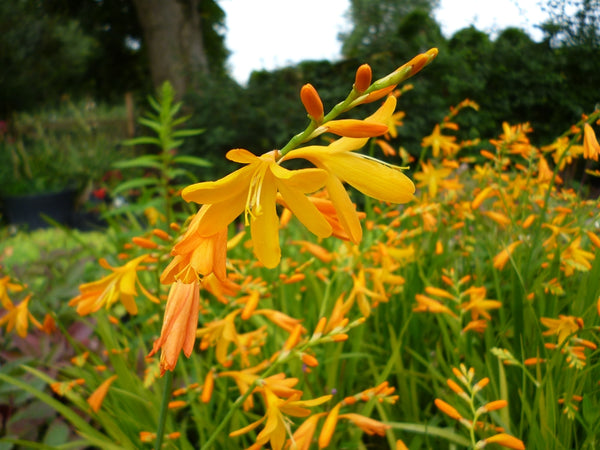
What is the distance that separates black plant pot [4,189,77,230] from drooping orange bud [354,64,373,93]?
7664 millimetres

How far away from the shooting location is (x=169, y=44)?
241 inches

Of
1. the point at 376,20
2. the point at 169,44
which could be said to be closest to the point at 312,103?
the point at 169,44

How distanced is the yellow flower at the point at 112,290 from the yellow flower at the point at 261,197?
0.34 meters

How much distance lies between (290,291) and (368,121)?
1.06m

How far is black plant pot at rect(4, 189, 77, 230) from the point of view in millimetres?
7191

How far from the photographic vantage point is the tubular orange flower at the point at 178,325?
0.49m

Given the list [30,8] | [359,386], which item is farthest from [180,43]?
[359,386]

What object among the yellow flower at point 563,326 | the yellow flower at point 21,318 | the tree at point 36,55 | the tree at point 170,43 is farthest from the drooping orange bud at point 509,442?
the tree at point 36,55

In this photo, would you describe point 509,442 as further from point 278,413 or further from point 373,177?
point 373,177

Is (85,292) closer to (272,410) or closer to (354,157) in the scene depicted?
(272,410)

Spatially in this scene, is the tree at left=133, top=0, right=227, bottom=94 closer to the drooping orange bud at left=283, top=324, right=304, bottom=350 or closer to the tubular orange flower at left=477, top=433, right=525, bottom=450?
the drooping orange bud at left=283, top=324, right=304, bottom=350

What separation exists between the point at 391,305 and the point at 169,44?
580 cm

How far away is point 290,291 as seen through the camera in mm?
1495

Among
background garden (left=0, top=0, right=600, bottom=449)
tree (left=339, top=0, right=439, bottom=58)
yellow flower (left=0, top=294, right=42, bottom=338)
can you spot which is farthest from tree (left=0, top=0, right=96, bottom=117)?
yellow flower (left=0, top=294, right=42, bottom=338)
